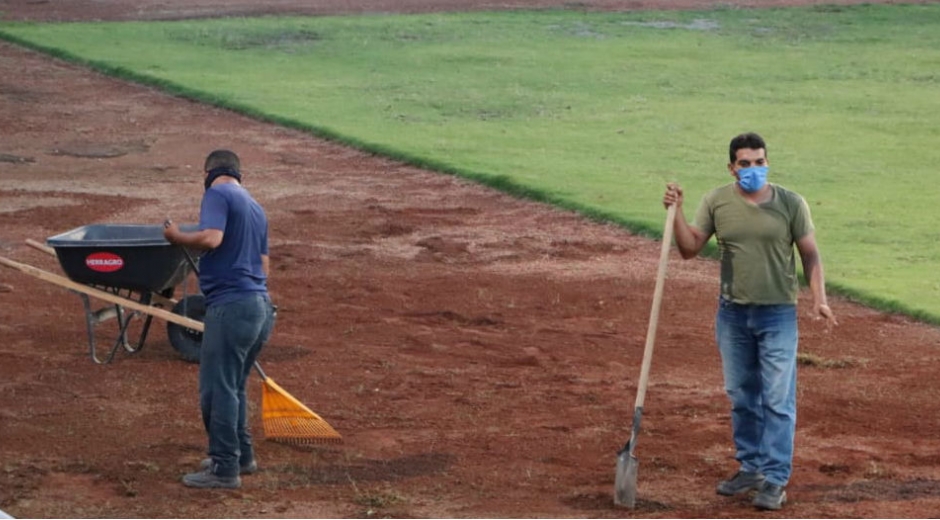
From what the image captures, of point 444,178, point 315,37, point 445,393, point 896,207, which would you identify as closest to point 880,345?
point 445,393

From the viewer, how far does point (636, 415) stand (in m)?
9.49

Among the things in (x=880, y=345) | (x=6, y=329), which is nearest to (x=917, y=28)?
(x=880, y=345)

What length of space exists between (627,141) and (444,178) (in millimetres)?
3463

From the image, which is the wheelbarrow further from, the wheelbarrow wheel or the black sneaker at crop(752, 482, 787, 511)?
the black sneaker at crop(752, 482, 787, 511)

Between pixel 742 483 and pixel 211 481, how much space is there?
9.43 ft

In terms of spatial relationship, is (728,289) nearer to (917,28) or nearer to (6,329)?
(6,329)

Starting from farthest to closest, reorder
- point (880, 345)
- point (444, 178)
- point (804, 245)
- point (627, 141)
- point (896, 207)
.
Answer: point (627, 141)
point (444, 178)
point (896, 207)
point (880, 345)
point (804, 245)

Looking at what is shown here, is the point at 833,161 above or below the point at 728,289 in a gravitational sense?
below

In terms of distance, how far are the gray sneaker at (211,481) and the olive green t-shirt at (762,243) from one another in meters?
2.86

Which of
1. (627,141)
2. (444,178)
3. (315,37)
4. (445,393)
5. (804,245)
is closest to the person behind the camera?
(804,245)

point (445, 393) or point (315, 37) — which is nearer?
point (445, 393)

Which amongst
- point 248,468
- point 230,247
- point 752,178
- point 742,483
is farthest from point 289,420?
point 752,178

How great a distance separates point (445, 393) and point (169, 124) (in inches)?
517

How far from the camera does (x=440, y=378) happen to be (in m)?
12.1
